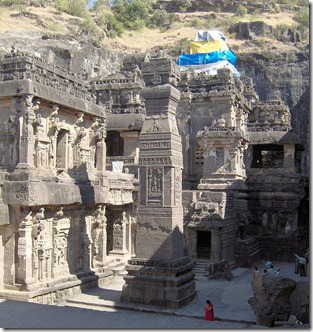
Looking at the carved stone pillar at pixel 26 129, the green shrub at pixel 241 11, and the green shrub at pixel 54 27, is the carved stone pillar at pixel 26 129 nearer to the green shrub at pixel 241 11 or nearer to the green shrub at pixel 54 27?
the green shrub at pixel 54 27

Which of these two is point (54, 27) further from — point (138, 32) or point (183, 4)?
point (183, 4)

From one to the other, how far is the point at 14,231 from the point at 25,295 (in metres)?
1.63

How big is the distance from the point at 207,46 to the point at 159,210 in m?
25.1

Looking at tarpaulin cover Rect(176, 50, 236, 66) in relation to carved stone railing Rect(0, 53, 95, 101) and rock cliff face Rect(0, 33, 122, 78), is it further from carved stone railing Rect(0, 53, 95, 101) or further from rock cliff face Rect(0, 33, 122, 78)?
carved stone railing Rect(0, 53, 95, 101)

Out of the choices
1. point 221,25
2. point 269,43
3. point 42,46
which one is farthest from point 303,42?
point 42,46

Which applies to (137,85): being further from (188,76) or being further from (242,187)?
(242,187)

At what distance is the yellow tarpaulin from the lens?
3556 centimetres

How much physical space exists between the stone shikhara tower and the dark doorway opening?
691 centimetres

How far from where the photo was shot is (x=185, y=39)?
166 feet

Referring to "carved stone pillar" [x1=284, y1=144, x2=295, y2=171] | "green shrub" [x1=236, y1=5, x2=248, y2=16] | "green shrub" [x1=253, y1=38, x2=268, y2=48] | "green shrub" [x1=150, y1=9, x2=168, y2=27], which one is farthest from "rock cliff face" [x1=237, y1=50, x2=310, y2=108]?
"green shrub" [x1=150, y1=9, x2=168, y2=27]

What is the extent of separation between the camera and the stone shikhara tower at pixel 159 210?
1265cm

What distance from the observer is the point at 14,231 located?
1314 centimetres

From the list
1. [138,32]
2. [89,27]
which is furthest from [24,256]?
[138,32]

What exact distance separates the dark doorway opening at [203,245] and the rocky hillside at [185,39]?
33.2ft
